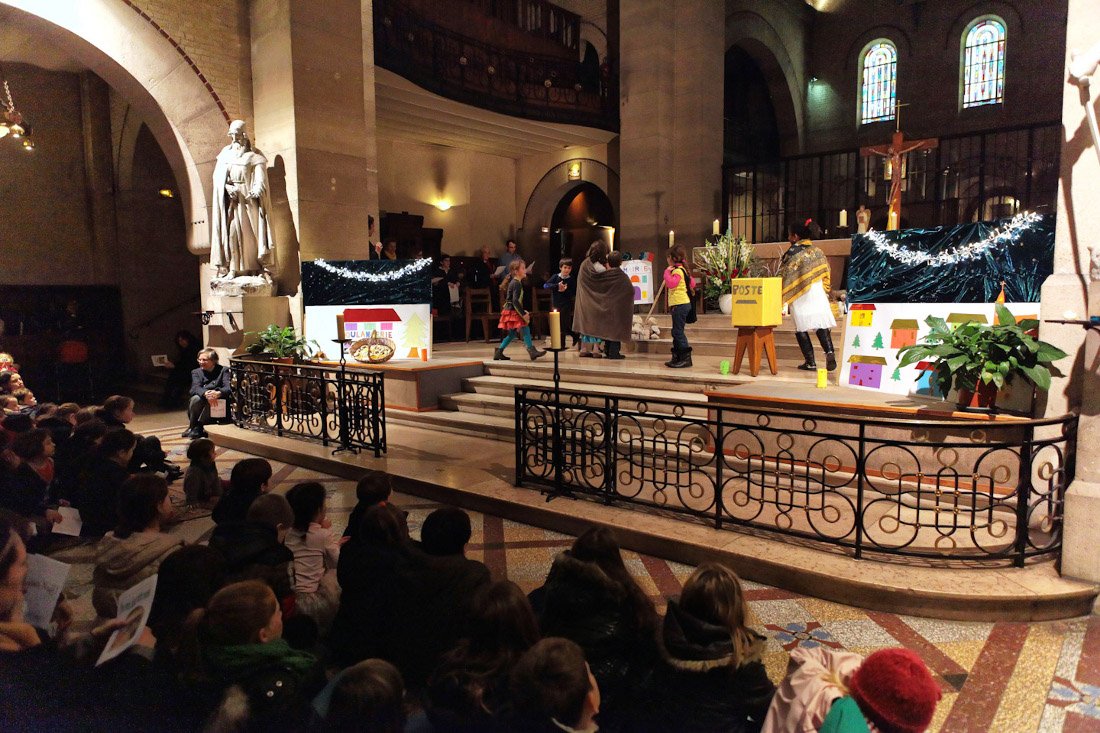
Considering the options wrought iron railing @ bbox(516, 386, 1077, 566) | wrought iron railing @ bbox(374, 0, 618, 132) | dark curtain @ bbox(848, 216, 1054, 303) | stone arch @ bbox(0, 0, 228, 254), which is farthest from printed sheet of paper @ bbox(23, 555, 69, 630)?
wrought iron railing @ bbox(374, 0, 618, 132)

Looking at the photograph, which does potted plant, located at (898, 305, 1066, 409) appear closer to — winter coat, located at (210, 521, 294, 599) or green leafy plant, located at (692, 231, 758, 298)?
winter coat, located at (210, 521, 294, 599)

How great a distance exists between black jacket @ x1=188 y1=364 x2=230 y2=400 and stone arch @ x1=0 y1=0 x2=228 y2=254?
2624 millimetres

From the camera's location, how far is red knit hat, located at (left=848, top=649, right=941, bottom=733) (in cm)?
148

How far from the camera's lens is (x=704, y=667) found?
195cm

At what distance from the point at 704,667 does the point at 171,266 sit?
14304 mm

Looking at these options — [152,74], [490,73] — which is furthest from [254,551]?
[490,73]

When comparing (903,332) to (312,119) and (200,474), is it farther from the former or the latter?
(312,119)

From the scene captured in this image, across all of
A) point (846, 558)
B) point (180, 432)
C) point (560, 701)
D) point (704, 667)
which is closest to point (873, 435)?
point (846, 558)

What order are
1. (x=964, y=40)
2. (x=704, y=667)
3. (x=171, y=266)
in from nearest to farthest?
(x=704, y=667) → (x=171, y=266) → (x=964, y=40)

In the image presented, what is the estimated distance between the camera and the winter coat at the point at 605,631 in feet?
7.18

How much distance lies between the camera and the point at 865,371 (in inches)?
211

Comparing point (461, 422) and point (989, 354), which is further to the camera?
point (461, 422)

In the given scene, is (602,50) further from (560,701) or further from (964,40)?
(560,701)

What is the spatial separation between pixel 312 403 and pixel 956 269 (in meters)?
6.27
